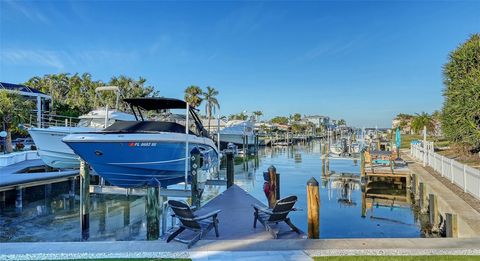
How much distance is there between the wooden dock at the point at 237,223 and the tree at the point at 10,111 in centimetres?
2249

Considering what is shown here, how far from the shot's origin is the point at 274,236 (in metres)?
7.41

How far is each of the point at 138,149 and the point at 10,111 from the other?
19931 mm

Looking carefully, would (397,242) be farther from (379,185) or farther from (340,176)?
(340,176)

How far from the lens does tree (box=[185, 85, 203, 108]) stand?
68375 mm

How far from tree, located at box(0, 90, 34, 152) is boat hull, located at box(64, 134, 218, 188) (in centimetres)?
1786

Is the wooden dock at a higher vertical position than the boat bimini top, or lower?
lower

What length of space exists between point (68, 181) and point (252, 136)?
4060 centimetres

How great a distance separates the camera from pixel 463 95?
20.3 metres

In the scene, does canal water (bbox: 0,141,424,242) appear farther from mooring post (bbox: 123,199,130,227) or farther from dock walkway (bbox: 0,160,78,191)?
dock walkway (bbox: 0,160,78,191)

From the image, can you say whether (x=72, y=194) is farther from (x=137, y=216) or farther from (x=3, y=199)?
(x=137, y=216)

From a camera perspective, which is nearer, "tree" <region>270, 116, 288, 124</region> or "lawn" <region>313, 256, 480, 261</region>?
"lawn" <region>313, 256, 480, 261</region>

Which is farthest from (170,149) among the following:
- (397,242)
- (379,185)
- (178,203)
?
(379,185)

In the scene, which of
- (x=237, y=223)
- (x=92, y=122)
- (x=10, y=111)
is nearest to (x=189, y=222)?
(x=237, y=223)

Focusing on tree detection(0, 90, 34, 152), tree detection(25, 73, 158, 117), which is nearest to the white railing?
tree detection(0, 90, 34, 152)
